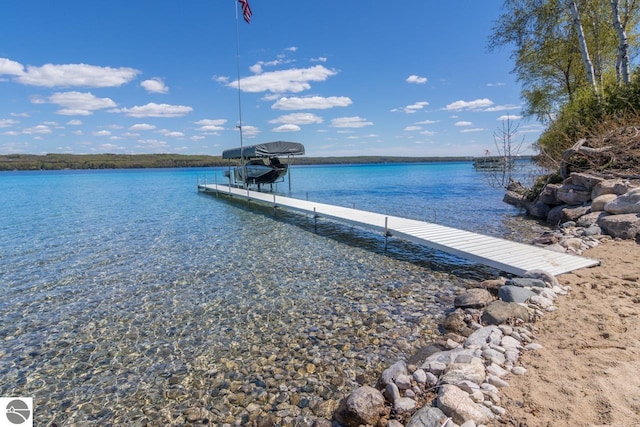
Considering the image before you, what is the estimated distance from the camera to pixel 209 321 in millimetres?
5184

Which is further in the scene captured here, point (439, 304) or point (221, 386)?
point (439, 304)

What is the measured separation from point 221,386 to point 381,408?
6.05 ft

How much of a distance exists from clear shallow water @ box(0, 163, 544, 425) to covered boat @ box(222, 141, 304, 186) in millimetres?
10876

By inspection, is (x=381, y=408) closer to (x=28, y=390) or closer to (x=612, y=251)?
(x=28, y=390)

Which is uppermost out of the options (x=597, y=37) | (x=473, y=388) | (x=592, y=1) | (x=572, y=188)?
(x=592, y=1)

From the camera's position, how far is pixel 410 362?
386 cm

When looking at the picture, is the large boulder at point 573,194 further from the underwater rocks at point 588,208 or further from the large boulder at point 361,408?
the large boulder at point 361,408

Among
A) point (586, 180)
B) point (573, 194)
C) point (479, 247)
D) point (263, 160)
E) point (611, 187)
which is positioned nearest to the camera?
point (479, 247)

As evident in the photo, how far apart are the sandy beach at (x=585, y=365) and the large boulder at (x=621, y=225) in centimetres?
297

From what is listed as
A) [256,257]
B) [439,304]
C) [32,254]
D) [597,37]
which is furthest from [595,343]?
[597,37]

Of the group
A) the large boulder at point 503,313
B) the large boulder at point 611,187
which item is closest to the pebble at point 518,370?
the large boulder at point 503,313

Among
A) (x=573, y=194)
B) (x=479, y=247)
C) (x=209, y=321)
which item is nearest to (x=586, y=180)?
(x=573, y=194)

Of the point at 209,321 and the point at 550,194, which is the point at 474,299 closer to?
the point at 209,321

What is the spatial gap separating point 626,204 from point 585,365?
23.6ft
